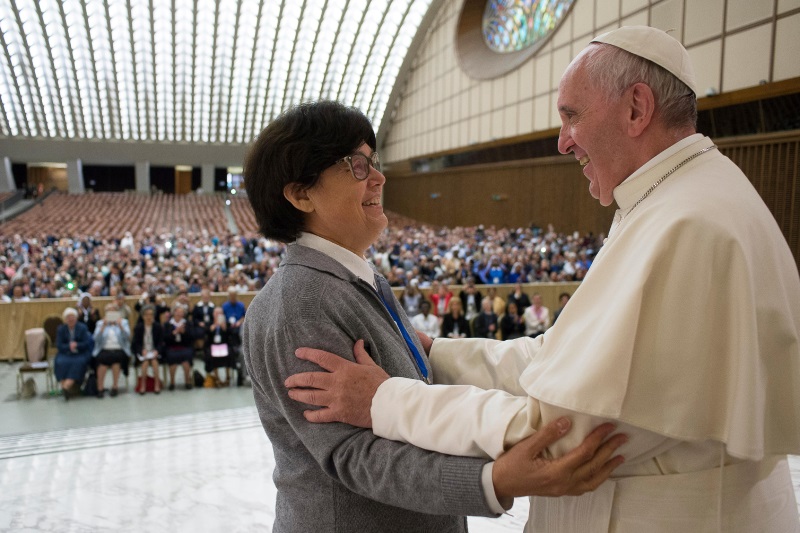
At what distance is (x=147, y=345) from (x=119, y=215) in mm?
24606

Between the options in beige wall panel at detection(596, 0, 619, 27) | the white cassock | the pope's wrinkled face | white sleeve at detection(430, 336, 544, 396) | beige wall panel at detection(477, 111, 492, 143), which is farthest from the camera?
beige wall panel at detection(477, 111, 492, 143)

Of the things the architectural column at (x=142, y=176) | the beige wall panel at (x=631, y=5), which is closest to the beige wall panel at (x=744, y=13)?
the beige wall panel at (x=631, y=5)

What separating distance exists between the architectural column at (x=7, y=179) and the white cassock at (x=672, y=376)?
144 feet

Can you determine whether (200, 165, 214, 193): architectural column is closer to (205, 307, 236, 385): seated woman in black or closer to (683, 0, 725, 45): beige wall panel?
(683, 0, 725, 45): beige wall panel

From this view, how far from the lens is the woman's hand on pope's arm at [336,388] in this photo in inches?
52.1

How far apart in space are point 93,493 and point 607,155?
411 cm

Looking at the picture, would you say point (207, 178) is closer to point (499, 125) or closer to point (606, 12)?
point (499, 125)

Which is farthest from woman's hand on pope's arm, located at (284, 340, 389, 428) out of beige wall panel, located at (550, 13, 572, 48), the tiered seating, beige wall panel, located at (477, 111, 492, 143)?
beige wall panel, located at (477, 111, 492, 143)

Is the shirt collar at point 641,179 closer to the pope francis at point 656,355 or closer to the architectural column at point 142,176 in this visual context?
the pope francis at point 656,355

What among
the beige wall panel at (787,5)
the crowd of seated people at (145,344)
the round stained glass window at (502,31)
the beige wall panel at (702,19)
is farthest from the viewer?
the round stained glass window at (502,31)

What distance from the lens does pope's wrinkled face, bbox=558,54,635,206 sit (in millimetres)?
1384

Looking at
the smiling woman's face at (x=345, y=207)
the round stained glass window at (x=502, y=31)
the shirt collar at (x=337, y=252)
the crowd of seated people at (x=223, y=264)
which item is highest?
the round stained glass window at (x=502, y=31)

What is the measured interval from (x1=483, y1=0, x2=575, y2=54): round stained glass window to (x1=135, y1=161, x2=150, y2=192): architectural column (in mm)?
25079

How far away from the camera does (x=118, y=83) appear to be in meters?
34.4
